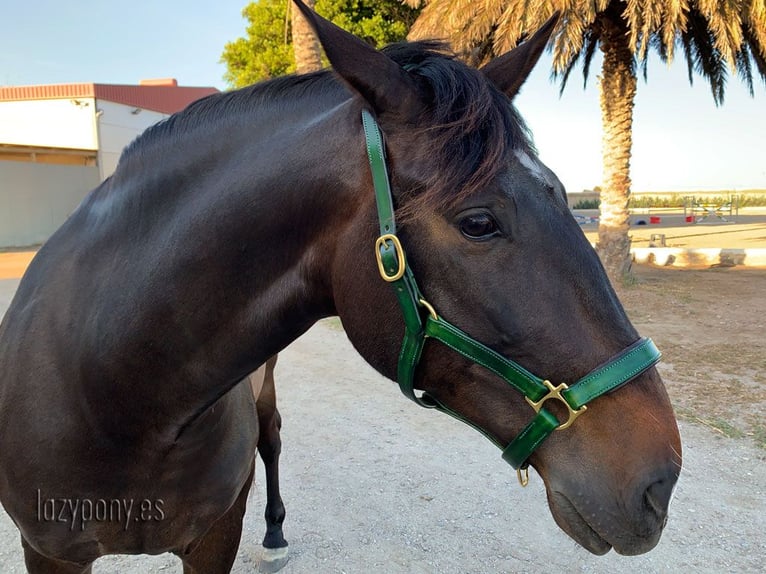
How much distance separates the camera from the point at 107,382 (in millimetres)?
1417

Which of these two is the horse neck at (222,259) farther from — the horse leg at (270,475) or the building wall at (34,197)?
the building wall at (34,197)

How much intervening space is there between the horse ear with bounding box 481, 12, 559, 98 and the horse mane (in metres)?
0.20

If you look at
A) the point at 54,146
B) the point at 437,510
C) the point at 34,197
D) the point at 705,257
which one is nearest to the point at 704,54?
the point at 705,257

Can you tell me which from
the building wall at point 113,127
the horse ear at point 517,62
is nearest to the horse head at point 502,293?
the horse ear at point 517,62

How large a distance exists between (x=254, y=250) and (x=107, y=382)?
576 millimetres

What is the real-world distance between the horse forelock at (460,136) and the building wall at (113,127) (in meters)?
22.5

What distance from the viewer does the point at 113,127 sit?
72.0 feet

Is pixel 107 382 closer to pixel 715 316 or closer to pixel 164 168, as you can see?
pixel 164 168

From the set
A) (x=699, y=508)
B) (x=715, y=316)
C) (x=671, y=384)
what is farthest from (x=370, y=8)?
(x=699, y=508)

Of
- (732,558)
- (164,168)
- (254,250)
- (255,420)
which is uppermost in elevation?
(164,168)

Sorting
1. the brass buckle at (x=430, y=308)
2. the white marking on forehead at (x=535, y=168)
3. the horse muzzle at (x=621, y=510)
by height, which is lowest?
the horse muzzle at (x=621, y=510)

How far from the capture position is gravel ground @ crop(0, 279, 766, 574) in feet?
9.27

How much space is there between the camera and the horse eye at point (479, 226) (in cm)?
108

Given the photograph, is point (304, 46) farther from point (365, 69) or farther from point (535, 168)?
point (535, 168)
